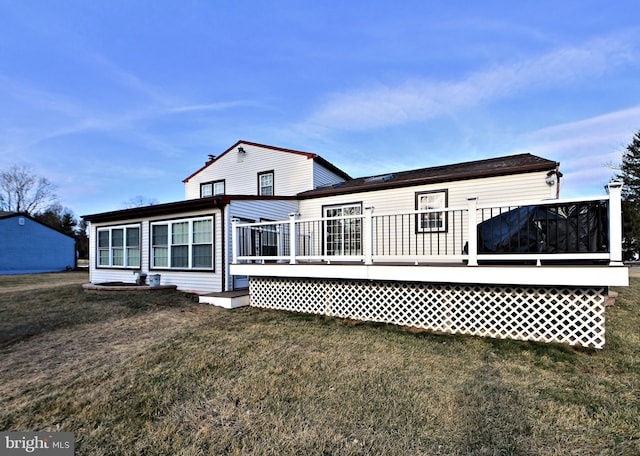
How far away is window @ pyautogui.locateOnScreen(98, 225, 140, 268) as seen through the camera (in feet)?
35.1

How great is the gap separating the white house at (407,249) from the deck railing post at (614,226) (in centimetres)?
2

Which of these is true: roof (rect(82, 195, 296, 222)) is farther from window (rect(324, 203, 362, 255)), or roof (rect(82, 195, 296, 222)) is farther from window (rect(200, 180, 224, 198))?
window (rect(200, 180, 224, 198))

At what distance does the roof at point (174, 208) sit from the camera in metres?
8.55

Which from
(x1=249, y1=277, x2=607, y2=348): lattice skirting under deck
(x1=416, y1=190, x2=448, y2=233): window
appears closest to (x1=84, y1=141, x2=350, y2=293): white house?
(x1=249, y1=277, x2=607, y2=348): lattice skirting under deck

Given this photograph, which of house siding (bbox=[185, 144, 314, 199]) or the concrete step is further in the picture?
house siding (bbox=[185, 144, 314, 199])

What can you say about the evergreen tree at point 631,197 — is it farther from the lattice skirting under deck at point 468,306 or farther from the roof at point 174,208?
the roof at point 174,208

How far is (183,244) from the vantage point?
31.1 feet

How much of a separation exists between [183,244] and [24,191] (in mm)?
42455

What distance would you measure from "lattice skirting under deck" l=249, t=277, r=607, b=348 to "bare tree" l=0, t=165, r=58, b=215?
45897 mm

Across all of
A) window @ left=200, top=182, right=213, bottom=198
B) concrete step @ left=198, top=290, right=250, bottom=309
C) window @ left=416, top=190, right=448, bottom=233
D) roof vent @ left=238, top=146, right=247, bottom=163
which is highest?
roof vent @ left=238, top=146, right=247, bottom=163

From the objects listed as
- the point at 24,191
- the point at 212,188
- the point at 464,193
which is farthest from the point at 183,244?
the point at 24,191

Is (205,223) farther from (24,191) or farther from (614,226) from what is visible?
(24,191)

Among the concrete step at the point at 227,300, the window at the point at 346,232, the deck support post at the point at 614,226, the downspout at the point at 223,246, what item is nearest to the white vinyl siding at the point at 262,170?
the window at the point at 346,232

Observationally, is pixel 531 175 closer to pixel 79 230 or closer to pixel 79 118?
pixel 79 118
